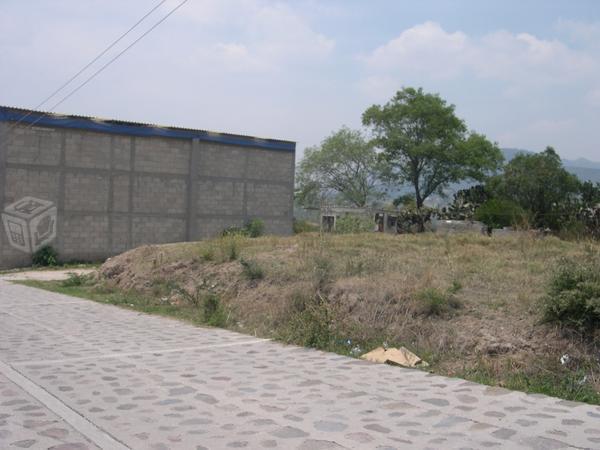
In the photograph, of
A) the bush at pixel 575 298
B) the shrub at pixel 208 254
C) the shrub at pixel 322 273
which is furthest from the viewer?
the shrub at pixel 208 254

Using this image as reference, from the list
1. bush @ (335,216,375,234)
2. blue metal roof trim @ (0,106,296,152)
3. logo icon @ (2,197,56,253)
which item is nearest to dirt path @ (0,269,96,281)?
logo icon @ (2,197,56,253)

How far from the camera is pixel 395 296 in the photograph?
9.95 m

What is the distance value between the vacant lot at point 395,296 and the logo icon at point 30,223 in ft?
40.3

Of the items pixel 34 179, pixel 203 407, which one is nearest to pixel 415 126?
pixel 34 179

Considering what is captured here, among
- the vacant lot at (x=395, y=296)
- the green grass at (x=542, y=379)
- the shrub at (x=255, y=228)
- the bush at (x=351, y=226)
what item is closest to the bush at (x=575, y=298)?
the vacant lot at (x=395, y=296)

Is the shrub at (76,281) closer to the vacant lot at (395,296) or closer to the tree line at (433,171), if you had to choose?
the vacant lot at (395,296)

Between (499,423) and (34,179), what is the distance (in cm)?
2705

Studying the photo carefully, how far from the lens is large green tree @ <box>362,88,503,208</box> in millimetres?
52406

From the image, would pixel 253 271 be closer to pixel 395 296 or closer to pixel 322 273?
pixel 322 273

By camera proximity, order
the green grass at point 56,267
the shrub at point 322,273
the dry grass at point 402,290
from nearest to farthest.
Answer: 1. the dry grass at point 402,290
2. the shrub at point 322,273
3. the green grass at point 56,267

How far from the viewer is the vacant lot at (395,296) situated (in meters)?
7.73

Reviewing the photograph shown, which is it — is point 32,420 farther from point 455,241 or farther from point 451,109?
point 451,109

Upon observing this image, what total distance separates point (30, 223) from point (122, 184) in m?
4.67

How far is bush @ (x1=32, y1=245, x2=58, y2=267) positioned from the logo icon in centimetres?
23
